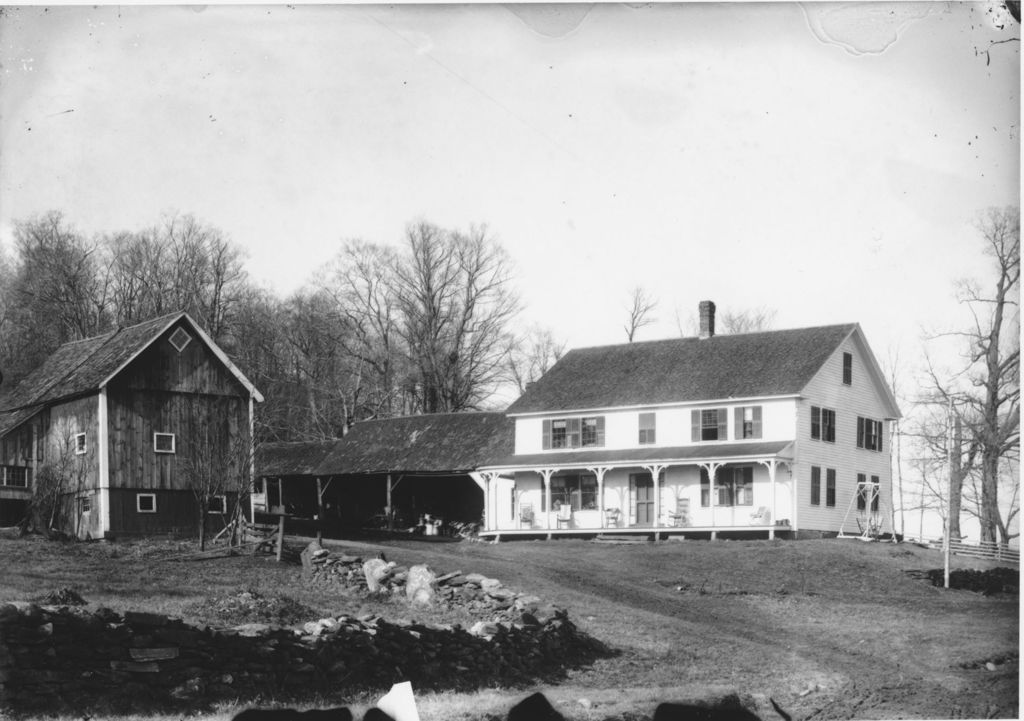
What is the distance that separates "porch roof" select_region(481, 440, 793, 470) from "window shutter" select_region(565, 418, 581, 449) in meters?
0.40

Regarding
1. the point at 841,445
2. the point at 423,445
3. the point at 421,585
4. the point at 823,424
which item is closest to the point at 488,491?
the point at 423,445

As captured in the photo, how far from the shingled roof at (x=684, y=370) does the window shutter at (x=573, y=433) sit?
2.10ft

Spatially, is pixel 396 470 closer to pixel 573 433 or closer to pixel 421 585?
pixel 573 433

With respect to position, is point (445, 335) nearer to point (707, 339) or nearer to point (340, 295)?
point (340, 295)

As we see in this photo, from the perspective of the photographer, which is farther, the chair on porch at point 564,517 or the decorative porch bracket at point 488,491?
the decorative porch bracket at point 488,491

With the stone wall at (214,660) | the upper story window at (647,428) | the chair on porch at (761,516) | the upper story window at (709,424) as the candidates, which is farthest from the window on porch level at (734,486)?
the stone wall at (214,660)

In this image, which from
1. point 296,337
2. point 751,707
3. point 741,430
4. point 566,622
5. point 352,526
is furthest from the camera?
point 296,337

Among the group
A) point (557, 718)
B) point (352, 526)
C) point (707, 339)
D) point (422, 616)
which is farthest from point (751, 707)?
point (352, 526)

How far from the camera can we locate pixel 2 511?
33438 millimetres

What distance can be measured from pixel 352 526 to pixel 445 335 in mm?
14329

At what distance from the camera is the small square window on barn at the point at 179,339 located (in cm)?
3469

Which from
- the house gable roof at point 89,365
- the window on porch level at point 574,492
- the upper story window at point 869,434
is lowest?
the window on porch level at point 574,492

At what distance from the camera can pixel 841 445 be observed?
4350cm

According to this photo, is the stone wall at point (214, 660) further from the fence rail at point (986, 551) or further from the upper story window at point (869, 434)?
the upper story window at point (869, 434)
